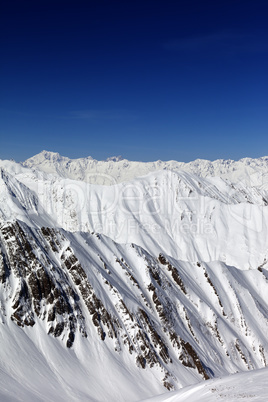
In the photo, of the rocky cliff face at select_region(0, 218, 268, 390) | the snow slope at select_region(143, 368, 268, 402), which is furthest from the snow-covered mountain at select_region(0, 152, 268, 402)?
the snow slope at select_region(143, 368, 268, 402)

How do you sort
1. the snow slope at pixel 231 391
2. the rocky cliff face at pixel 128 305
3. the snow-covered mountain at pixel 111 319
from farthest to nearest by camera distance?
the rocky cliff face at pixel 128 305 < the snow-covered mountain at pixel 111 319 < the snow slope at pixel 231 391

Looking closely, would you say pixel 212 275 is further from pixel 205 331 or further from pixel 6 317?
pixel 6 317

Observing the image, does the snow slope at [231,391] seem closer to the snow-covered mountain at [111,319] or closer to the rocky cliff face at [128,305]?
the snow-covered mountain at [111,319]

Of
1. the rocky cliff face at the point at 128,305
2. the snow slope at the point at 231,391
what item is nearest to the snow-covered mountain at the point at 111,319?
the rocky cliff face at the point at 128,305

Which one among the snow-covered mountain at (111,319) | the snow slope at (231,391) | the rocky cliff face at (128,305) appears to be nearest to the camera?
the snow slope at (231,391)

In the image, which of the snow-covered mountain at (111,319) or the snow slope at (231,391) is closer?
the snow slope at (231,391)

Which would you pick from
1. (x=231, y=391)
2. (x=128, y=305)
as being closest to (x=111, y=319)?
(x=128, y=305)

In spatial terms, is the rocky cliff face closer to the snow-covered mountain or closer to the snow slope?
the snow-covered mountain

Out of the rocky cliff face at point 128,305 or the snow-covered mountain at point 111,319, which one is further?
the rocky cliff face at point 128,305

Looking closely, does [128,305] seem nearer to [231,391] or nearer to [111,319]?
[111,319]

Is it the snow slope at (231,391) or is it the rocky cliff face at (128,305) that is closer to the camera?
the snow slope at (231,391)

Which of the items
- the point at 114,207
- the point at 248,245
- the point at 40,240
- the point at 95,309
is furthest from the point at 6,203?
the point at 248,245
